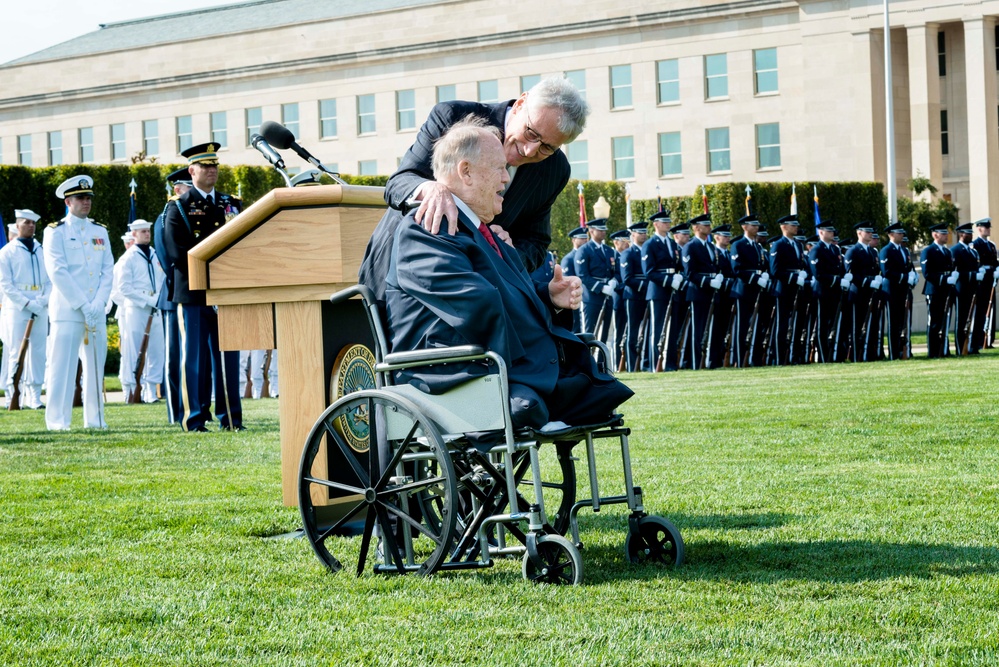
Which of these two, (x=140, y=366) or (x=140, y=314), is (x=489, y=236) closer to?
(x=140, y=366)

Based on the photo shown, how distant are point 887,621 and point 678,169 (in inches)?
2138

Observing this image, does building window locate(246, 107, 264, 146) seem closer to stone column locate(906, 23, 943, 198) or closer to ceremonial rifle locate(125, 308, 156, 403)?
stone column locate(906, 23, 943, 198)

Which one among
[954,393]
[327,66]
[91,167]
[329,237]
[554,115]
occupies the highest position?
[327,66]

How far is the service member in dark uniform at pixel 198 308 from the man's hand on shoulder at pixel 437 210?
7.01 metres

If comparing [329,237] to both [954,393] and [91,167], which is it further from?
[91,167]

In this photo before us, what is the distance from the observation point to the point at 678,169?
5775 centimetres

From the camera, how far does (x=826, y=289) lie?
23531 millimetres

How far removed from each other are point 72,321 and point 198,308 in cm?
191

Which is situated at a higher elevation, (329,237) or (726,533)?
(329,237)

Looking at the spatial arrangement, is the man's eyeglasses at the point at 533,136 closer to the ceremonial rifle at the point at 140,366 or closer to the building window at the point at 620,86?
the ceremonial rifle at the point at 140,366

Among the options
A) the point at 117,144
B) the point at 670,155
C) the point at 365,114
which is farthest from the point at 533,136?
the point at 117,144

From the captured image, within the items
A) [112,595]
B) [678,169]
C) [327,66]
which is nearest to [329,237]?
[112,595]

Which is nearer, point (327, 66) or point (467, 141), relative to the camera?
point (467, 141)

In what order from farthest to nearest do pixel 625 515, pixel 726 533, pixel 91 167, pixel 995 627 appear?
1. pixel 91 167
2. pixel 625 515
3. pixel 726 533
4. pixel 995 627
